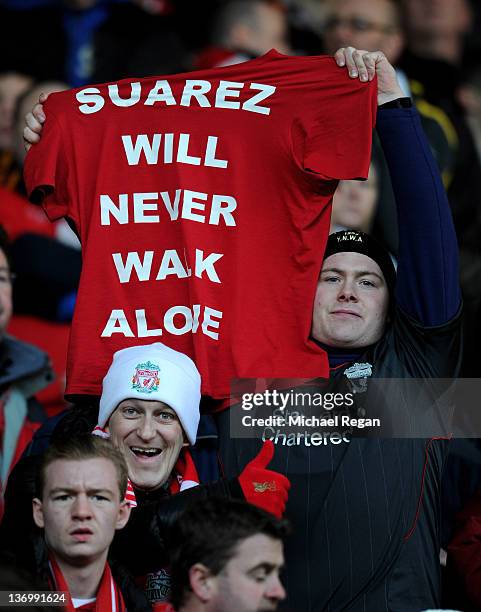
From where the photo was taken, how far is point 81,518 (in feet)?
12.2

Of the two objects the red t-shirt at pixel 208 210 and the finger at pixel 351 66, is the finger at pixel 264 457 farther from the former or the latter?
the finger at pixel 351 66

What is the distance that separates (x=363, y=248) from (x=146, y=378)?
37.7 inches

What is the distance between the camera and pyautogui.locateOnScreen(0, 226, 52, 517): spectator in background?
202 inches

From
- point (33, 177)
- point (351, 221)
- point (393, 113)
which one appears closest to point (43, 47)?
point (351, 221)

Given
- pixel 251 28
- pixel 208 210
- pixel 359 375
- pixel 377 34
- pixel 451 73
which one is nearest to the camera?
pixel 359 375

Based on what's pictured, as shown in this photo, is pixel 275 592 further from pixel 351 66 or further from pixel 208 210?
pixel 351 66

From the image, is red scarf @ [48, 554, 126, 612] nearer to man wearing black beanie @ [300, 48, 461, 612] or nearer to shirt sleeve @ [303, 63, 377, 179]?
man wearing black beanie @ [300, 48, 461, 612]

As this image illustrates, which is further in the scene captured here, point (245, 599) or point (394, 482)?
point (394, 482)

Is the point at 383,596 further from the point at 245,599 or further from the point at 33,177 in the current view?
the point at 33,177

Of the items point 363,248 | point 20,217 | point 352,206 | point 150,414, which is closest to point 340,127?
point 363,248

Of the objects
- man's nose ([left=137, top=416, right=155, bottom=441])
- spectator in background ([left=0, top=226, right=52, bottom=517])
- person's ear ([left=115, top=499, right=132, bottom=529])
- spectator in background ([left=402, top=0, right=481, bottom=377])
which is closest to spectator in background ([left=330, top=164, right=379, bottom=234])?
spectator in background ([left=402, top=0, right=481, bottom=377])

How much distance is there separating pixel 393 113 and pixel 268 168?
0.48 meters

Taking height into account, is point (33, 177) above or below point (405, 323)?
above

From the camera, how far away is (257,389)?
15.0ft
